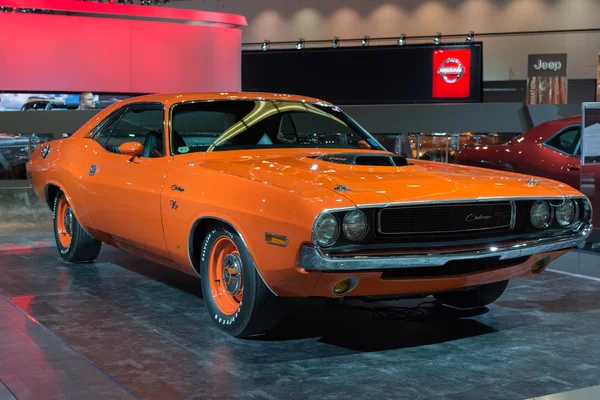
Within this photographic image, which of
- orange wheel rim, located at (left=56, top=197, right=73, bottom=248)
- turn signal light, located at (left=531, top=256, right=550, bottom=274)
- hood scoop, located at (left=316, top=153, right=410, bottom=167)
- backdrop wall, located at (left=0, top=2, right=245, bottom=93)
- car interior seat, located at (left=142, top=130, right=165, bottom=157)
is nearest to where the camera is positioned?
turn signal light, located at (left=531, top=256, right=550, bottom=274)

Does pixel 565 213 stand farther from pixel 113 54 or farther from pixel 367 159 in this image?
pixel 113 54

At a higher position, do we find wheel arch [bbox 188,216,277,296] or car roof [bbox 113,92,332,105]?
car roof [bbox 113,92,332,105]

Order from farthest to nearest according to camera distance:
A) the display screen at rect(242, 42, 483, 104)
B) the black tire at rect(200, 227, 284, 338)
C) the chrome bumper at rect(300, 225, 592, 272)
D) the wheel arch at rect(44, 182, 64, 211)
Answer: the display screen at rect(242, 42, 483, 104) < the wheel arch at rect(44, 182, 64, 211) < the black tire at rect(200, 227, 284, 338) < the chrome bumper at rect(300, 225, 592, 272)

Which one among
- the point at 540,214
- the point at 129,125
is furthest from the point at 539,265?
the point at 129,125

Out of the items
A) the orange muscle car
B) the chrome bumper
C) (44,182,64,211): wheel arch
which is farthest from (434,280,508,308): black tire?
(44,182,64,211): wheel arch

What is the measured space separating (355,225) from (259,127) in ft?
5.90

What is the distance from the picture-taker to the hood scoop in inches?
190

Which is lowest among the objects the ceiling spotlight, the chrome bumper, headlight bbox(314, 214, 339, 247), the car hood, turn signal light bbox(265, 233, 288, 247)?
the chrome bumper

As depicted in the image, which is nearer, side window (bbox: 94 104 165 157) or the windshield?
the windshield

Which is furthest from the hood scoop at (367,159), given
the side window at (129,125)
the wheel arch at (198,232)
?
the side window at (129,125)

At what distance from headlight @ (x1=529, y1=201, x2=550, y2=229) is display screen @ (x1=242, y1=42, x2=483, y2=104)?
16540 mm

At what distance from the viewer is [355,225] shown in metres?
3.99

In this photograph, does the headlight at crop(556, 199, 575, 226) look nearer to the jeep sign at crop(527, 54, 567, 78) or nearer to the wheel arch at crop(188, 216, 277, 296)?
the wheel arch at crop(188, 216, 277, 296)

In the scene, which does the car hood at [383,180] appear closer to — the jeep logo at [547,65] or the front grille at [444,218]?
the front grille at [444,218]
